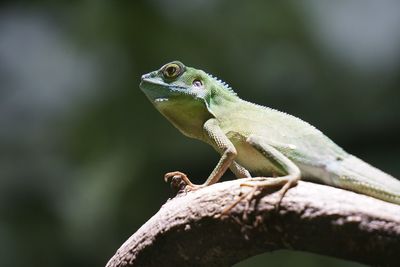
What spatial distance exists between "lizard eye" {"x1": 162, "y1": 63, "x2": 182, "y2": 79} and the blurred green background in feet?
12.3

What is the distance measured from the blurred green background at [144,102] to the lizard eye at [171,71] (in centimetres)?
374

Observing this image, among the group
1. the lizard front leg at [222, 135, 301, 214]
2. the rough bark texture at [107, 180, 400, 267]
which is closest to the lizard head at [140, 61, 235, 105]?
the lizard front leg at [222, 135, 301, 214]

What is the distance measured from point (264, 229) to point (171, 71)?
49.9 inches

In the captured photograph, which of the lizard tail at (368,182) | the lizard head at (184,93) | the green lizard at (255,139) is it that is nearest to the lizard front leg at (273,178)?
the green lizard at (255,139)

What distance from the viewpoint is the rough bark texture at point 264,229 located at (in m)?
2.33

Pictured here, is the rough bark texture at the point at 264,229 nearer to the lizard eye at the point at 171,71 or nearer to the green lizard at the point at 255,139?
the green lizard at the point at 255,139

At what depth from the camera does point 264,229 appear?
98.8 inches

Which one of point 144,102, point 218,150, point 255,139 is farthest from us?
point 144,102

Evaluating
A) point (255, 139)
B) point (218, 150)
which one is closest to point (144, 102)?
point (218, 150)

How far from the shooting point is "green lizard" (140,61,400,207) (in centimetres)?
273

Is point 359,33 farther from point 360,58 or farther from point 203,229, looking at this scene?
point 203,229

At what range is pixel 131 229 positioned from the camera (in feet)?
23.0

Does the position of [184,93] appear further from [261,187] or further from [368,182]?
[368,182]

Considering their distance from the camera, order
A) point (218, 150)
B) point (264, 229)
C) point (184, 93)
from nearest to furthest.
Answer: point (264, 229) → point (218, 150) → point (184, 93)
